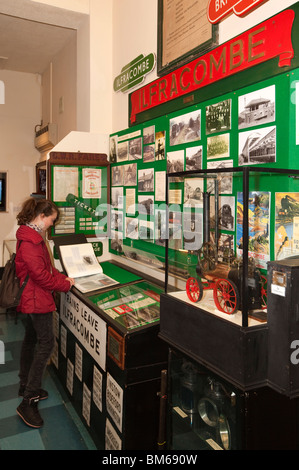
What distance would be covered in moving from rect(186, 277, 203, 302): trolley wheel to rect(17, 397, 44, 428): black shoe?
1637mm

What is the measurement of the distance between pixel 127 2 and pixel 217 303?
115 inches

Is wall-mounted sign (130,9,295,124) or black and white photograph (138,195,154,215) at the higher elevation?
wall-mounted sign (130,9,295,124)

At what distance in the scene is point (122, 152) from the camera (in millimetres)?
3223

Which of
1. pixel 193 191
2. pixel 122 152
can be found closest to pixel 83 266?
pixel 122 152

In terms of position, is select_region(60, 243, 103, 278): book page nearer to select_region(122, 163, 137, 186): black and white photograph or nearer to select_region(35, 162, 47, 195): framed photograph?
select_region(122, 163, 137, 186): black and white photograph

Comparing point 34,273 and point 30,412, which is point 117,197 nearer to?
point 34,273

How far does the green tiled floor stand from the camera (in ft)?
7.70

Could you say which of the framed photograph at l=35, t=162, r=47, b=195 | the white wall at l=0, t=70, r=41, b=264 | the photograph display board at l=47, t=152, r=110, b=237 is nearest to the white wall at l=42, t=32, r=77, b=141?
the white wall at l=0, t=70, r=41, b=264

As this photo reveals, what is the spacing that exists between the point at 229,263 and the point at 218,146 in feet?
2.39

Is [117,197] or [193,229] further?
[117,197]

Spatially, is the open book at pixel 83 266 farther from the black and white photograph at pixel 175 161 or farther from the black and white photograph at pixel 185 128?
the black and white photograph at pixel 185 128

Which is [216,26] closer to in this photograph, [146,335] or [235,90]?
[235,90]

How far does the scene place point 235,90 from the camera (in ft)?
6.35
